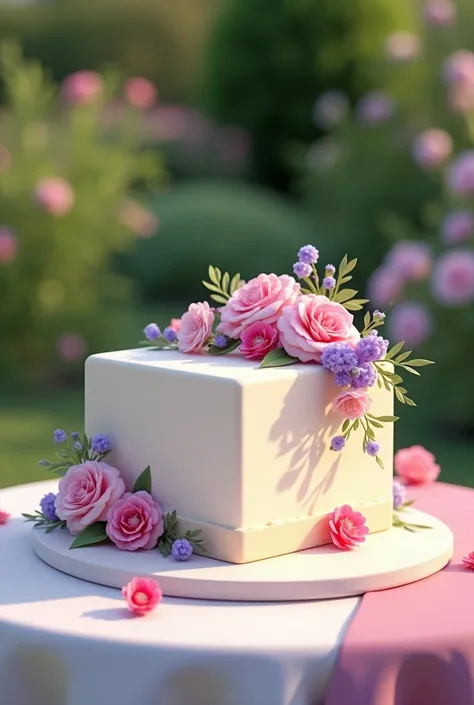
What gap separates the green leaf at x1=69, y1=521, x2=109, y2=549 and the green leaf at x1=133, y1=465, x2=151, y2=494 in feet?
0.40

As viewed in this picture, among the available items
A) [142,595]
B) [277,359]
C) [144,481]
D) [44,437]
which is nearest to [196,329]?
[277,359]

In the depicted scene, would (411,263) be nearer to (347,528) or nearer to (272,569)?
(347,528)

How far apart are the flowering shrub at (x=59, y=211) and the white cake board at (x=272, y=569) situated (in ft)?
17.9

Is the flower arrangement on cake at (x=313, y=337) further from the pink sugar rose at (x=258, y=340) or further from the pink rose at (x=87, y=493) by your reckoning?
the pink rose at (x=87, y=493)

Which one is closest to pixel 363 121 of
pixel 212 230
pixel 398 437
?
pixel 212 230

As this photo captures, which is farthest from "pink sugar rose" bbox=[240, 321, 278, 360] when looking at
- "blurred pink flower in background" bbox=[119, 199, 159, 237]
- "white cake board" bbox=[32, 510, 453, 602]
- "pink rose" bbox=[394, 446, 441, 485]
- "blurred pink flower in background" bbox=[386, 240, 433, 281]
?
"blurred pink flower in background" bbox=[119, 199, 159, 237]

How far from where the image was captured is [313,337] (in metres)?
2.79

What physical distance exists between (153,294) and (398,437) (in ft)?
19.7

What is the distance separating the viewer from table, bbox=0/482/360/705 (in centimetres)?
227

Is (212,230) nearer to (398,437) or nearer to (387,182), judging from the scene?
(387,182)

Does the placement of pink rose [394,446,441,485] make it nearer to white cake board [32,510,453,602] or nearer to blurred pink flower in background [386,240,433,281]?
white cake board [32,510,453,602]

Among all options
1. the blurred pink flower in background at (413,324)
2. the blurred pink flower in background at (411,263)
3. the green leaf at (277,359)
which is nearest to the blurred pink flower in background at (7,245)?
the blurred pink flower in background at (411,263)

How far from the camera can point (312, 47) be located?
1464 cm

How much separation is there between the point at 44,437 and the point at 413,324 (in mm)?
2346
